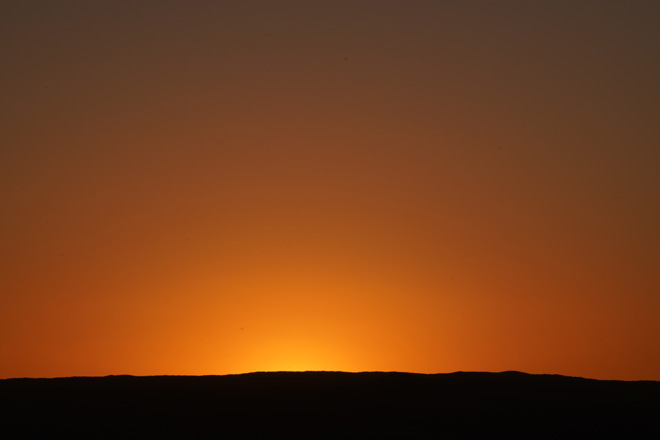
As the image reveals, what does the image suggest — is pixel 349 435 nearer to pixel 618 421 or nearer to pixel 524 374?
pixel 618 421

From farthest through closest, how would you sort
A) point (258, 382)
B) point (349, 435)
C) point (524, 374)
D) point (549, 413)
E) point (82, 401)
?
point (524, 374) → point (258, 382) → point (82, 401) → point (549, 413) → point (349, 435)

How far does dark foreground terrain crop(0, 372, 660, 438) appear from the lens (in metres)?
11.5

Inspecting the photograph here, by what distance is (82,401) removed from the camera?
1309 cm

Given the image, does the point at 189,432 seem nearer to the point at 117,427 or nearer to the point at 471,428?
the point at 117,427

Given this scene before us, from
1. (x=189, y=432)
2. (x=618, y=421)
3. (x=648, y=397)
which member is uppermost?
(x=648, y=397)

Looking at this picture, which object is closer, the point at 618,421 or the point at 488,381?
the point at 618,421

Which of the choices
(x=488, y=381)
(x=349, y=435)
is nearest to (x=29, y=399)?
(x=349, y=435)

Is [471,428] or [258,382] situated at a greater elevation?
[258,382]

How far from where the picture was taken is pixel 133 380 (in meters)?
14.7

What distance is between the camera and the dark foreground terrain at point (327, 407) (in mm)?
11531

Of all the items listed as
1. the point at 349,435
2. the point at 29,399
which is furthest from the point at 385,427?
the point at 29,399

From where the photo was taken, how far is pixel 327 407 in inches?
498

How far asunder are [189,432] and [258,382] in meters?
3.08

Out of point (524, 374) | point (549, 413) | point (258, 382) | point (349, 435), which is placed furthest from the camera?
point (524, 374)
